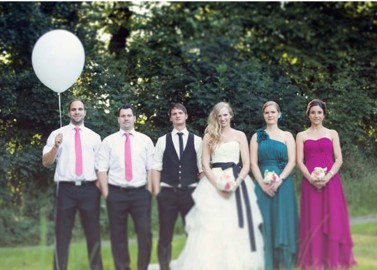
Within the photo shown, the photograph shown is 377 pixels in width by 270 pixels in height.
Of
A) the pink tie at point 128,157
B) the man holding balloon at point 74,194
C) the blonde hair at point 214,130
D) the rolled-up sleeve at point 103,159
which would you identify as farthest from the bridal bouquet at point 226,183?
the man holding balloon at point 74,194

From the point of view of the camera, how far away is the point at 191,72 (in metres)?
12.7

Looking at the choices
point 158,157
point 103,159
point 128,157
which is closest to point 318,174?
point 158,157

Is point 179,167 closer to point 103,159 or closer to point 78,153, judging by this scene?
point 103,159

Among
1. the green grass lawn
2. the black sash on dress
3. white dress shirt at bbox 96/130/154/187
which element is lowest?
the green grass lawn

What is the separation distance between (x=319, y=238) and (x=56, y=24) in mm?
8454

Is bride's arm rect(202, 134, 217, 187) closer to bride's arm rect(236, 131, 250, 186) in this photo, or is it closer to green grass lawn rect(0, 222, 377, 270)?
bride's arm rect(236, 131, 250, 186)

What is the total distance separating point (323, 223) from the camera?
285 inches

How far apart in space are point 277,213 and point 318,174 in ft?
2.01

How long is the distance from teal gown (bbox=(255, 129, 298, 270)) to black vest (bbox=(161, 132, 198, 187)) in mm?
734

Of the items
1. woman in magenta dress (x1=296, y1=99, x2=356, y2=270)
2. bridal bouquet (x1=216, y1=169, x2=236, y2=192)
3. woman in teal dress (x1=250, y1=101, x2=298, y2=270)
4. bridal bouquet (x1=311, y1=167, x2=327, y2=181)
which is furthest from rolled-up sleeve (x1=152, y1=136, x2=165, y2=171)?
bridal bouquet (x1=311, y1=167, x2=327, y2=181)

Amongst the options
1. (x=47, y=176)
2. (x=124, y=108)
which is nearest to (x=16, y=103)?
(x=47, y=176)

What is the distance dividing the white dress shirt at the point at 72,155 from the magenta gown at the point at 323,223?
2.33 m

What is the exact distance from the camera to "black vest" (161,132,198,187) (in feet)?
23.0

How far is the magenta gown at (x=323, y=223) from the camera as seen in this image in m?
7.17
